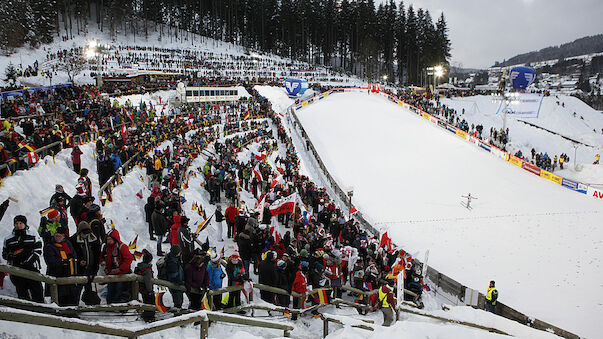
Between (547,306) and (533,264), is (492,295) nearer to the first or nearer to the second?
(547,306)

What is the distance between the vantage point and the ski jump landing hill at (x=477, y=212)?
12.9 metres

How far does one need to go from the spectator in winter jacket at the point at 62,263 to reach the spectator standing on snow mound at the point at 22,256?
7.4 inches

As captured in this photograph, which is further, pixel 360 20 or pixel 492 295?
pixel 360 20

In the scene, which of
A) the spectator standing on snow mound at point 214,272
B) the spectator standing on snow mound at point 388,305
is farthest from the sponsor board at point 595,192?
the spectator standing on snow mound at point 214,272

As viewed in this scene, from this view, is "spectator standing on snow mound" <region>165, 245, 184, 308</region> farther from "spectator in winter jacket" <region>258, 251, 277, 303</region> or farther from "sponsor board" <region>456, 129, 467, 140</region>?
"sponsor board" <region>456, 129, 467, 140</region>

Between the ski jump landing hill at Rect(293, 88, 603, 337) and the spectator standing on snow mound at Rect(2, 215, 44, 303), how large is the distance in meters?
10.7

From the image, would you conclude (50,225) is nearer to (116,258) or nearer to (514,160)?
(116,258)

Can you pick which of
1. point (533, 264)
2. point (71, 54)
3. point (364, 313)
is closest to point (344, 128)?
point (533, 264)

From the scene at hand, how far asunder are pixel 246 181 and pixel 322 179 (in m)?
8.91

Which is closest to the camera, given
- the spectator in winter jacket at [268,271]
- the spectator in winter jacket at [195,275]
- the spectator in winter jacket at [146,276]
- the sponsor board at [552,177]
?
the spectator in winter jacket at [146,276]

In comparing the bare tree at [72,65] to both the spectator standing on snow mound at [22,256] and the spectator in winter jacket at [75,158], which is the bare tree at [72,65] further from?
the spectator standing on snow mound at [22,256]

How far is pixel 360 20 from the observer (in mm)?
89562

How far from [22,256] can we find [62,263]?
1.56ft

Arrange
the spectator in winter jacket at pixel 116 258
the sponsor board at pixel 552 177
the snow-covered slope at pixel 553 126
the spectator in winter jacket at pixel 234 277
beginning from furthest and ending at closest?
the snow-covered slope at pixel 553 126 < the sponsor board at pixel 552 177 < the spectator in winter jacket at pixel 234 277 < the spectator in winter jacket at pixel 116 258
